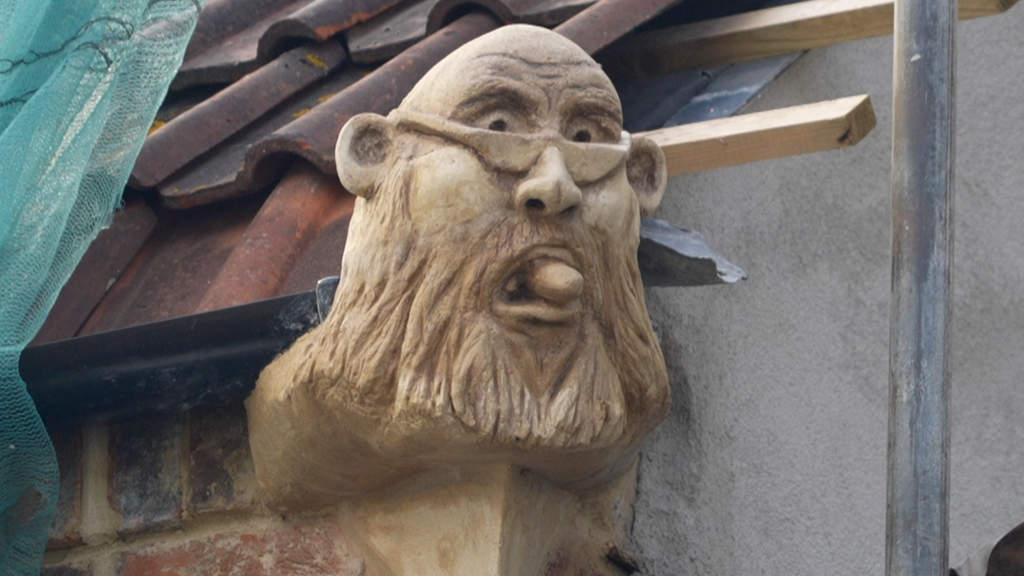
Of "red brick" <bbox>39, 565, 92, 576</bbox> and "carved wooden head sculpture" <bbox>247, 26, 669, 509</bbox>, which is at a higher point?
"carved wooden head sculpture" <bbox>247, 26, 669, 509</bbox>

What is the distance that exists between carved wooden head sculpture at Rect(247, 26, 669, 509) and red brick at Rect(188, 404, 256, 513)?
202mm

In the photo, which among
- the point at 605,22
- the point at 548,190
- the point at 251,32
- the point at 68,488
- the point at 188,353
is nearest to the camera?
the point at 548,190

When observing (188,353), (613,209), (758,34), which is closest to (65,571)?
(188,353)

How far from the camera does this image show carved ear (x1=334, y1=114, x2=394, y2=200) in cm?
264

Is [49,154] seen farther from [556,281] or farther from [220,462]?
[556,281]

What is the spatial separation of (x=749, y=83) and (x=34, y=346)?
1.34m

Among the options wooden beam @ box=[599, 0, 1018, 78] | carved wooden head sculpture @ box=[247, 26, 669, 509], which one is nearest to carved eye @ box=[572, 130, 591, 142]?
carved wooden head sculpture @ box=[247, 26, 669, 509]

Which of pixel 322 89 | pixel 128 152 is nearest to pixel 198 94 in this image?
pixel 322 89

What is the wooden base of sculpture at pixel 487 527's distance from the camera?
268 cm

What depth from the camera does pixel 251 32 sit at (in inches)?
158

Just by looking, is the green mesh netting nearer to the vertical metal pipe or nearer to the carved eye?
the carved eye

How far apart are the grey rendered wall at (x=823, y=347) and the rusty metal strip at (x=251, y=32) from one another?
0.81 metres

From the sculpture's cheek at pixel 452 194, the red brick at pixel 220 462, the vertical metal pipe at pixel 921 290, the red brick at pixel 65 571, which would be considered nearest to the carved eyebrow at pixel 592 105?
the sculpture's cheek at pixel 452 194

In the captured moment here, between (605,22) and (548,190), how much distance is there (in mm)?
804
